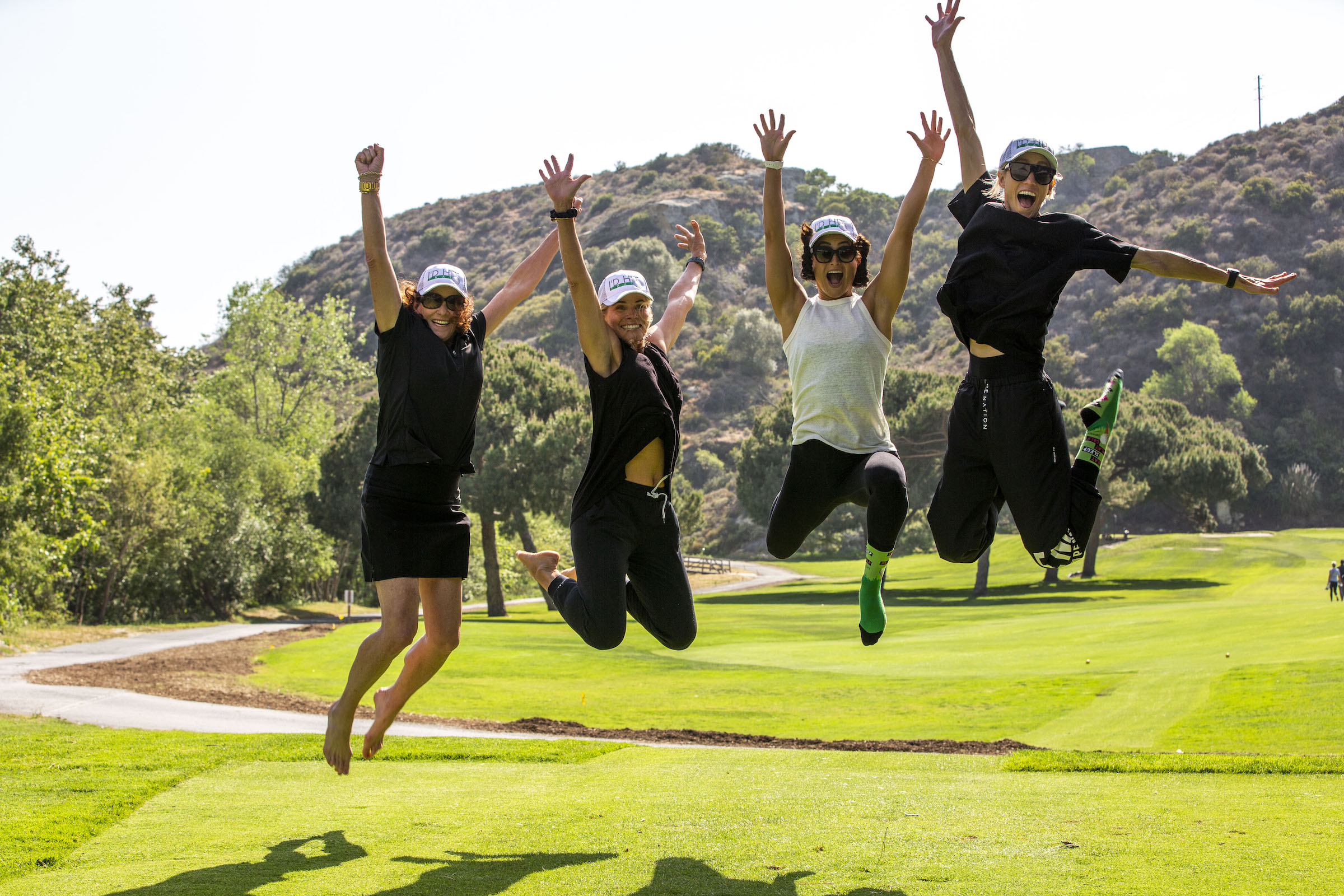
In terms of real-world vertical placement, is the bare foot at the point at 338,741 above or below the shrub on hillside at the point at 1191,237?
below

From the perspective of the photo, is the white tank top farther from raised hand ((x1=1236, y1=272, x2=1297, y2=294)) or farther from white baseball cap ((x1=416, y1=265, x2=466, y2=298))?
white baseball cap ((x1=416, y1=265, x2=466, y2=298))

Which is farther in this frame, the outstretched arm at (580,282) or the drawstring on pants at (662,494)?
the drawstring on pants at (662,494)

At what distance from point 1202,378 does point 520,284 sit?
300 ft

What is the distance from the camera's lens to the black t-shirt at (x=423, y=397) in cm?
591

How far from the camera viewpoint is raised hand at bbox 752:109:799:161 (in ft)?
20.9

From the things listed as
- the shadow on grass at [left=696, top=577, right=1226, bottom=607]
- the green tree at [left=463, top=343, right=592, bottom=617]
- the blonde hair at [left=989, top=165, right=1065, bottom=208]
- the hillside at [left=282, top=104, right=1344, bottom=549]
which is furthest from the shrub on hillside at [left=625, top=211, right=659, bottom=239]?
the blonde hair at [left=989, top=165, right=1065, bottom=208]

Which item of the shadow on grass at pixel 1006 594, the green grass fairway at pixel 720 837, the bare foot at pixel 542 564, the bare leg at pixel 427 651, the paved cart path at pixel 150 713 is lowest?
the shadow on grass at pixel 1006 594

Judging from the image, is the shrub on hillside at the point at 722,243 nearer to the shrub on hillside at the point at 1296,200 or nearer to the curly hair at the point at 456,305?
the shrub on hillside at the point at 1296,200

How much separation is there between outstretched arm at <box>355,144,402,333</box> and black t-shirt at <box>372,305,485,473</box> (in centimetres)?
8

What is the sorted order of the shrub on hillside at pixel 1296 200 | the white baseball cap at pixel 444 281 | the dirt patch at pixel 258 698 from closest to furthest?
the white baseball cap at pixel 444 281, the dirt patch at pixel 258 698, the shrub on hillside at pixel 1296 200

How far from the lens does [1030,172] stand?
563 cm

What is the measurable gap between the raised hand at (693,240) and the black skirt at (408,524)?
2.46m

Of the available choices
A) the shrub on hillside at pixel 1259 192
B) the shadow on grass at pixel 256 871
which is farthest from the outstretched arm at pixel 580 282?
the shrub on hillside at pixel 1259 192

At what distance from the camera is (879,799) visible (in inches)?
279
